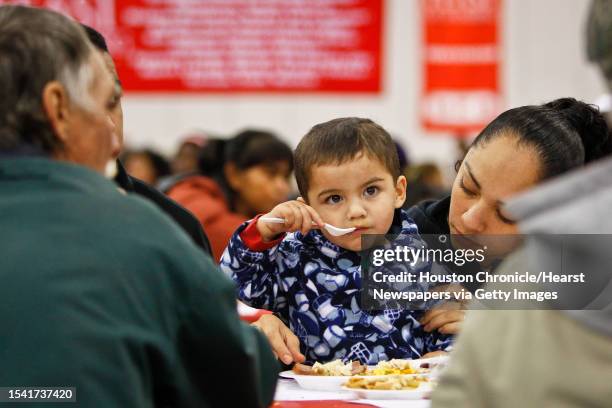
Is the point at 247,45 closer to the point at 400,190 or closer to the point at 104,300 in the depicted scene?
the point at 400,190

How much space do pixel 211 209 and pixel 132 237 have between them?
3.38 metres

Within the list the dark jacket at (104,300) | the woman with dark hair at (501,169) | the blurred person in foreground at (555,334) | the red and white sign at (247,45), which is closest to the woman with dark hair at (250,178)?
the red and white sign at (247,45)

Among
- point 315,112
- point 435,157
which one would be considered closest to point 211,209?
point 315,112

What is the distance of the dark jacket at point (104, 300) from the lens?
1.37 m

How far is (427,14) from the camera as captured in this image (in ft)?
21.2

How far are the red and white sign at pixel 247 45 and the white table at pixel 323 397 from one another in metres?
3.80

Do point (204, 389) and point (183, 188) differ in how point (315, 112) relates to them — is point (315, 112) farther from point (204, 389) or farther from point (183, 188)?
point (204, 389)

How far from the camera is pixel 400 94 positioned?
29.6ft

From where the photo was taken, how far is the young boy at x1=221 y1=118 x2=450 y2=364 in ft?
7.54

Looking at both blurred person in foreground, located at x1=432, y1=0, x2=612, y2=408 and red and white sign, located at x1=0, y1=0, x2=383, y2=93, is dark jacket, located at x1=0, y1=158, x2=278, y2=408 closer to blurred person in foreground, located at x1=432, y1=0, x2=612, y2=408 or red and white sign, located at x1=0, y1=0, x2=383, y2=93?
blurred person in foreground, located at x1=432, y1=0, x2=612, y2=408

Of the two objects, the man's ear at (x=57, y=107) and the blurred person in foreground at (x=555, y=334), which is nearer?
the blurred person in foreground at (x=555, y=334)

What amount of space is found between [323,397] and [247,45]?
3974 mm

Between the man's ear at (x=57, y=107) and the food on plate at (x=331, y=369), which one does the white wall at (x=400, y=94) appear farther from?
the man's ear at (x=57, y=107)

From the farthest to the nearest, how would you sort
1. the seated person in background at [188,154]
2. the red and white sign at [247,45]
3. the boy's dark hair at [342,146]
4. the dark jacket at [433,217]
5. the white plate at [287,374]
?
the seated person in background at [188,154], the red and white sign at [247,45], the dark jacket at [433,217], the boy's dark hair at [342,146], the white plate at [287,374]
